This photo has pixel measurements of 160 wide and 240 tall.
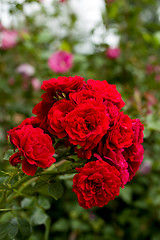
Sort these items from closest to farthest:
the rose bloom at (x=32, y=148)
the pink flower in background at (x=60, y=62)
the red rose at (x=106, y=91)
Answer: the rose bloom at (x=32, y=148) < the red rose at (x=106, y=91) < the pink flower in background at (x=60, y=62)

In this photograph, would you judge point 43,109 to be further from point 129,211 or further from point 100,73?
point 100,73

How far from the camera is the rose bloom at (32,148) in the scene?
2.09 feet

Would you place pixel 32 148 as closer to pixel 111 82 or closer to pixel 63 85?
pixel 63 85

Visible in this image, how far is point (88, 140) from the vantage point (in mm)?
657

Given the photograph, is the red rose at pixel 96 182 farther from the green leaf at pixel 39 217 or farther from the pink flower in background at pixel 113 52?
the pink flower in background at pixel 113 52

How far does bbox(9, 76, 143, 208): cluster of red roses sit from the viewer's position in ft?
2.12

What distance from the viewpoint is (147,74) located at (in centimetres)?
261

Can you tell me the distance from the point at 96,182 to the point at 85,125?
0.14m

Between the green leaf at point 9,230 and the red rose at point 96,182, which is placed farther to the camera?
the green leaf at point 9,230

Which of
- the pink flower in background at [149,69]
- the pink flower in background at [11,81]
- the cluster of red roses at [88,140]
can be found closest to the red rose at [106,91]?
the cluster of red roses at [88,140]

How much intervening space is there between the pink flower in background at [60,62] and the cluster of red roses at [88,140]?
4.46 ft

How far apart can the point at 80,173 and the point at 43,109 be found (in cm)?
23

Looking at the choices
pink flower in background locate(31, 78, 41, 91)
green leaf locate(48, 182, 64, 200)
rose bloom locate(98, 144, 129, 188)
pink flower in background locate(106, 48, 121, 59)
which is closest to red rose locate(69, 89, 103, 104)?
rose bloom locate(98, 144, 129, 188)

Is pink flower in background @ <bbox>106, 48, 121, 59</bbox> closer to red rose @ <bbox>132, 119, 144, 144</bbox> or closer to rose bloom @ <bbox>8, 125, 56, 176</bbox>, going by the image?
red rose @ <bbox>132, 119, 144, 144</bbox>
